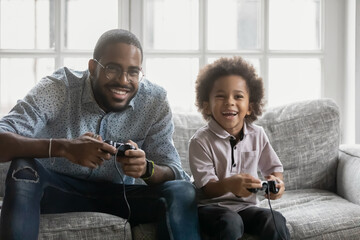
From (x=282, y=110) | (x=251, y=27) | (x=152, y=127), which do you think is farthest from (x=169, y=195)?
(x=251, y=27)

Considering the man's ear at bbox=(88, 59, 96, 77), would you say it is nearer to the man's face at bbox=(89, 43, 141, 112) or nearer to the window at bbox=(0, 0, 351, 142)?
the man's face at bbox=(89, 43, 141, 112)

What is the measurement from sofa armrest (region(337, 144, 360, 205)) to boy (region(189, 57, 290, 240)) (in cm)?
41

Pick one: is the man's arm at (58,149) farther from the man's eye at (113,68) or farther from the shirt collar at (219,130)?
the shirt collar at (219,130)

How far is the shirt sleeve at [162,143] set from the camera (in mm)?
2131

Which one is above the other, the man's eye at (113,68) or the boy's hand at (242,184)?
the man's eye at (113,68)

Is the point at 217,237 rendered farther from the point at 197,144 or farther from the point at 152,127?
the point at 152,127

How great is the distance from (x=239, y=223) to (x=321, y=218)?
38cm

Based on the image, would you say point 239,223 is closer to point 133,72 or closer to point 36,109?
point 133,72

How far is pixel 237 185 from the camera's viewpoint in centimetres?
190

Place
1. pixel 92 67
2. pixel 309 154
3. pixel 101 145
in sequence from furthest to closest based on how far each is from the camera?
1. pixel 309 154
2. pixel 92 67
3. pixel 101 145

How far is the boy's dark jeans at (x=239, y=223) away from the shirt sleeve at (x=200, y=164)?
101mm

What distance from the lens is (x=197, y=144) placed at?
209 cm

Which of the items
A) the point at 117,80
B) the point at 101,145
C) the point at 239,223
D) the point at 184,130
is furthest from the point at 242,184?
the point at 184,130

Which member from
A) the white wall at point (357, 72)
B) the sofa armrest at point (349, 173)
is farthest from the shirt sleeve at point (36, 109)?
the white wall at point (357, 72)
